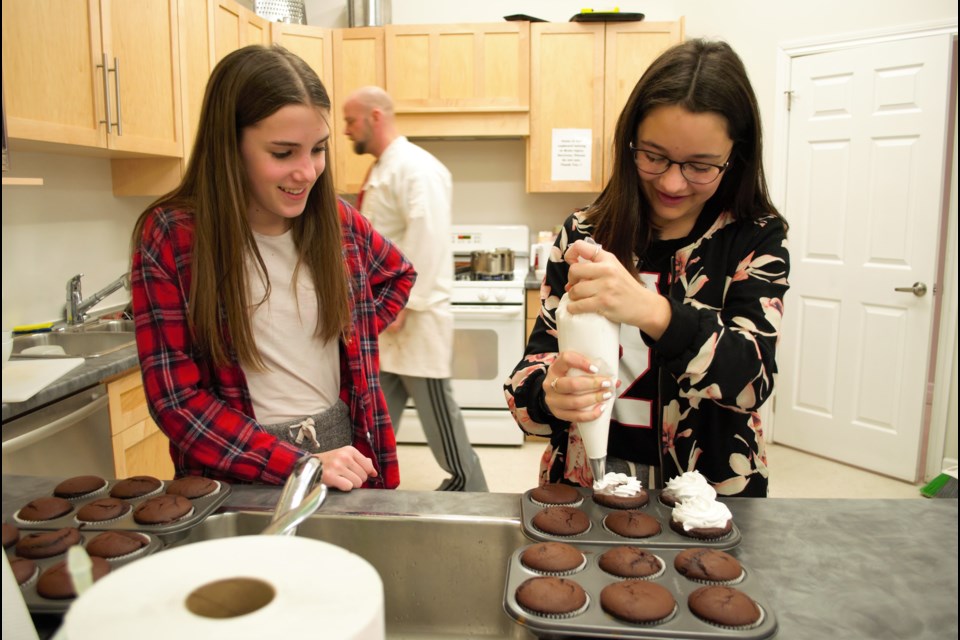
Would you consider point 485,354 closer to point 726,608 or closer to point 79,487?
point 79,487

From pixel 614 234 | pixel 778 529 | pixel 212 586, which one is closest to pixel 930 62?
pixel 614 234

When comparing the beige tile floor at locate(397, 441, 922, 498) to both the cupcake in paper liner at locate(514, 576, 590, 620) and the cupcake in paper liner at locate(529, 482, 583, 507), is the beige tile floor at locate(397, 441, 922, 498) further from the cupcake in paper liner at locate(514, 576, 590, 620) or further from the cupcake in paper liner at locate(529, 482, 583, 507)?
the cupcake in paper liner at locate(514, 576, 590, 620)

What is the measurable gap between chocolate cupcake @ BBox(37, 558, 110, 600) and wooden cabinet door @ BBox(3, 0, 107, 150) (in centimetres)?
173

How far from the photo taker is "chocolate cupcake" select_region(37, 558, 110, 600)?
1.17ft

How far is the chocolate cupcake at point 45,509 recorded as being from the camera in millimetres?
749

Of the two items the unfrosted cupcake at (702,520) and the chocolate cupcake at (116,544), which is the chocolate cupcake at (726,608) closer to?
the unfrosted cupcake at (702,520)

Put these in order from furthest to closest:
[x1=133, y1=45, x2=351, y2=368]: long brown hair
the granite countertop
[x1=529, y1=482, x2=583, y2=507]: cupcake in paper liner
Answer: the granite countertop
[x1=133, y1=45, x2=351, y2=368]: long brown hair
[x1=529, y1=482, x2=583, y2=507]: cupcake in paper liner

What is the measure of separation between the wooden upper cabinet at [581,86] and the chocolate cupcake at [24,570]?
3.49 metres

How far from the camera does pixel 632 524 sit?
797 mm

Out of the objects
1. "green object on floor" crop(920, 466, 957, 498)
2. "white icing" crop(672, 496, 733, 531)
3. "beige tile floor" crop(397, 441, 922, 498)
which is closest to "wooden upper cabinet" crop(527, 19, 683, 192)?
"beige tile floor" crop(397, 441, 922, 498)

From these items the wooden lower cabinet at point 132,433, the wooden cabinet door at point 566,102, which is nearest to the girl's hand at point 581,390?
the wooden lower cabinet at point 132,433

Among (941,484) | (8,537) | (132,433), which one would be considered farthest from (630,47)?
(8,537)

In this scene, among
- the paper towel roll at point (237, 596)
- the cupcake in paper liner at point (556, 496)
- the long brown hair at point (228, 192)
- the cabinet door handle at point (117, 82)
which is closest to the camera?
the paper towel roll at point (237, 596)

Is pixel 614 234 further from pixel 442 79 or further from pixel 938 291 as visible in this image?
pixel 442 79
